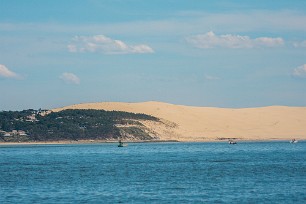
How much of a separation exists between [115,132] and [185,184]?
12182 cm

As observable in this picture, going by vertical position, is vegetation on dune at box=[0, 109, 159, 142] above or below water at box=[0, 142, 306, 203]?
above

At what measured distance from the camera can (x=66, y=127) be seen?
184 meters

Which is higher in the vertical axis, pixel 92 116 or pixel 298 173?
pixel 92 116

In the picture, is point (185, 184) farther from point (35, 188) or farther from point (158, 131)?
point (158, 131)

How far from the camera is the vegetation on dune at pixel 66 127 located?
182 m

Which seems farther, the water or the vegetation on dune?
the vegetation on dune

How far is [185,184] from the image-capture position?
63.4m

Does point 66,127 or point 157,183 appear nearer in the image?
point 157,183

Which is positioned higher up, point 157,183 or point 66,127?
point 66,127

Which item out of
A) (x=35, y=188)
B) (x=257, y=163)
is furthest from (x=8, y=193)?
(x=257, y=163)

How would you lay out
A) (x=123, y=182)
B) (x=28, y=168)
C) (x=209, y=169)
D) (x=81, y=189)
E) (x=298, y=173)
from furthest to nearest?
(x=28, y=168)
(x=209, y=169)
(x=298, y=173)
(x=123, y=182)
(x=81, y=189)

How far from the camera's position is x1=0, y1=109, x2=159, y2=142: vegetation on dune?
596 feet

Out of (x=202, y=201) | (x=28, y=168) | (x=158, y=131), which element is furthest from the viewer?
(x=158, y=131)

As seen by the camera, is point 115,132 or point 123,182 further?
point 115,132
